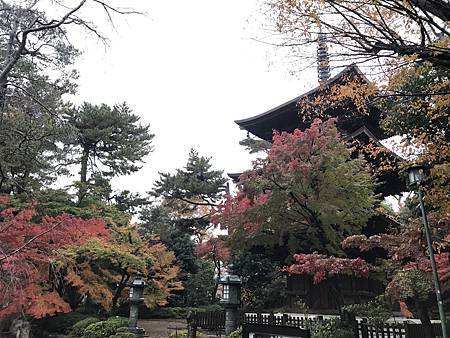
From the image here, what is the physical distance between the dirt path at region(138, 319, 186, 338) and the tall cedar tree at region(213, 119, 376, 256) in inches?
298

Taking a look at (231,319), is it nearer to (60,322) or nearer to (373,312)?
(373,312)

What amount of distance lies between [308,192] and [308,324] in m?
3.60

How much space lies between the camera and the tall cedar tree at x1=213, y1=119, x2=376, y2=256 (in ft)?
33.1

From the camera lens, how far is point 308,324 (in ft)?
33.3

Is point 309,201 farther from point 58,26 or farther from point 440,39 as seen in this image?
point 58,26

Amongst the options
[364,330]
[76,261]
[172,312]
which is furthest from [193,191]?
[364,330]

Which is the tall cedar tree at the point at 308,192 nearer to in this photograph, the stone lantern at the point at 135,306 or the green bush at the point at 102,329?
the stone lantern at the point at 135,306

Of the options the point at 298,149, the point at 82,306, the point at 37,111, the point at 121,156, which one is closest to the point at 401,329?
the point at 298,149

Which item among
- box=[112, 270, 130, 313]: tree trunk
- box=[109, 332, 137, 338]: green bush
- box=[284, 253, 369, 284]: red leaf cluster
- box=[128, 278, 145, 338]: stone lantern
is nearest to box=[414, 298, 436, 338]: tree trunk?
box=[284, 253, 369, 284]: red leaf cluster

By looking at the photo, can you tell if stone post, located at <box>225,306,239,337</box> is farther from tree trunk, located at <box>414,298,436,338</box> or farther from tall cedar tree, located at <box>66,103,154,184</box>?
tall cedar tree, located at <box>66,103,154,184</box>

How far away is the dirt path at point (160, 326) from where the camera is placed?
16.6 meters

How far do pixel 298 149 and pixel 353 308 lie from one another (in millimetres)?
4383

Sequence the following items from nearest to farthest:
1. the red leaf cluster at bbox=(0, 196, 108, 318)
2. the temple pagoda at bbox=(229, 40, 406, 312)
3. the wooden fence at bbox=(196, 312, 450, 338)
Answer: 1. the wooden fence at bbox=(196, 312, 450, 338)
2. the red leaf cluster at bbox=(0, 196, 108, 318)
3. the temple pagoda at bbox=(229, 40, 406, 312)

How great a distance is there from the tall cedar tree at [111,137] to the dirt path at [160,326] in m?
11.2
